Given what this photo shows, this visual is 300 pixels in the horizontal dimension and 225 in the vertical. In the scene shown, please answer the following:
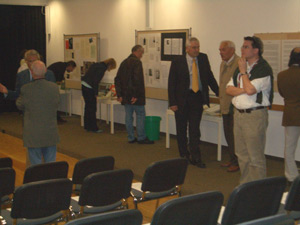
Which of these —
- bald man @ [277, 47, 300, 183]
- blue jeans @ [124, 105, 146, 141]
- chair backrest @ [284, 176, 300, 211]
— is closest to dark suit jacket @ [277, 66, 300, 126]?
bald man @ [277, 47, 300, 183]

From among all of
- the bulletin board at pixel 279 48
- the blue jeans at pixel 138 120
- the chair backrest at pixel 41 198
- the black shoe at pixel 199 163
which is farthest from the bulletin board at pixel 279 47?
the chair backrest at pixel 41 198

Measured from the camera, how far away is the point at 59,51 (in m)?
11.6

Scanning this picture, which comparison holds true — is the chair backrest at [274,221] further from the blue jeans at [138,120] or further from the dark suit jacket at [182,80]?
the blue jeans at [138,120]

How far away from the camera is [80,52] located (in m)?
10.5

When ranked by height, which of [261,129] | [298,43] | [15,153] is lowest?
[15,153]

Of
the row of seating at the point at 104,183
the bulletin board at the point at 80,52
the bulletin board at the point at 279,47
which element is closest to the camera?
the row of seating at the point at 104,183

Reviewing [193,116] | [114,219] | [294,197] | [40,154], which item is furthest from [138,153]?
[114,219]

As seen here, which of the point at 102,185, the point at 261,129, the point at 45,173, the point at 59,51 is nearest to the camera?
the point at 102,185

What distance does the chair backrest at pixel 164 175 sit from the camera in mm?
3797

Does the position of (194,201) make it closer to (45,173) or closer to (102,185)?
(102,185)

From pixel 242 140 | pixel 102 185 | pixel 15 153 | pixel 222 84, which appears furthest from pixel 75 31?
pixel 102 185

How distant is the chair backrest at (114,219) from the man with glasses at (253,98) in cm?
226

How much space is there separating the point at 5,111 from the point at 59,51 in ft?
6.56

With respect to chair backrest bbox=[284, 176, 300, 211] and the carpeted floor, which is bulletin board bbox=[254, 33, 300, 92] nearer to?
the carpeted floor
